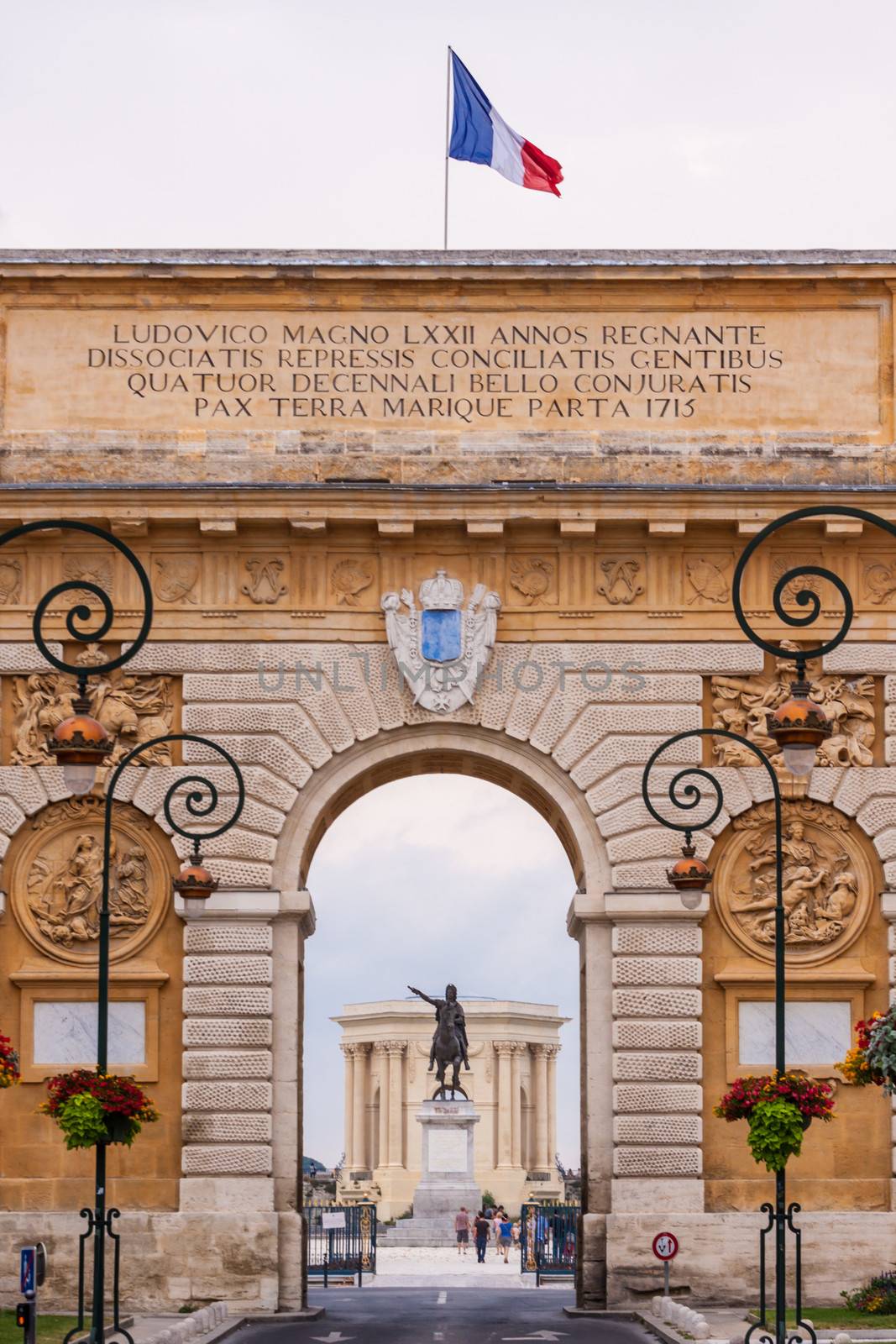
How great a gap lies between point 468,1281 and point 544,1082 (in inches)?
1478

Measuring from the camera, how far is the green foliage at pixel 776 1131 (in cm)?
2670

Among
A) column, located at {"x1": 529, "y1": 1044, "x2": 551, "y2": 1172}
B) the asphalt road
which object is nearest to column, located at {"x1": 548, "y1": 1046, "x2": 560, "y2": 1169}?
column, located at {"x1": 529, "y1": 1044, "x2": 551, "y2": 1172}

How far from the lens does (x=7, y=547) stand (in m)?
33.9

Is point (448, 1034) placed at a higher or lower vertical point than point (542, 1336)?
higher

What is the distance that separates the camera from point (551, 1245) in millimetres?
49250

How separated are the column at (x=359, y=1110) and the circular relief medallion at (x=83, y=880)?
157 feet

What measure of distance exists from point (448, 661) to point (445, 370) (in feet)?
13.4

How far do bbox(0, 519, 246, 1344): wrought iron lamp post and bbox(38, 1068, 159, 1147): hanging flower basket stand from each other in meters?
0.20

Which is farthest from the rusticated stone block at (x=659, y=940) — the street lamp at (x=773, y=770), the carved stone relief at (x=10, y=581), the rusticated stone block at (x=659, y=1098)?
the carved stone relief at (x=10, y=581)

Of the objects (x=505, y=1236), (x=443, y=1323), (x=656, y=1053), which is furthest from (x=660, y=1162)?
(x=505, y=1236)

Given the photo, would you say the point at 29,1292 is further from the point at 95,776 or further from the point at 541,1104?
the point at 541,1104

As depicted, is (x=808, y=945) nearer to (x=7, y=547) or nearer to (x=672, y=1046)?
(x=672, y=1046)

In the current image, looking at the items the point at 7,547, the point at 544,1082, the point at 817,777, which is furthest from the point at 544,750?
the point at 544,1082

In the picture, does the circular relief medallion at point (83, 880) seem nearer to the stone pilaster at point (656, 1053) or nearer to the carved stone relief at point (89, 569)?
the carved stone relief at point (89, 569)
